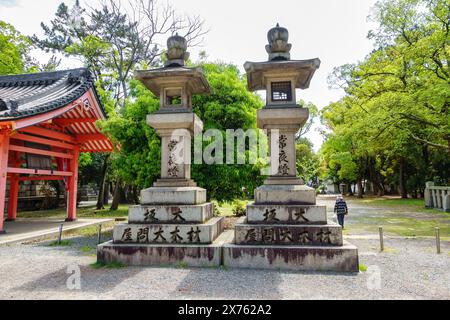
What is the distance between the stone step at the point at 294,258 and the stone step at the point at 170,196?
5.67ft

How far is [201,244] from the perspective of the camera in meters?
6.86

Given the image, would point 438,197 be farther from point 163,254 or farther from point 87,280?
point 87,280

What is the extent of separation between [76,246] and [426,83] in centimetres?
1952

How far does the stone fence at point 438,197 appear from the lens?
19.3 meters

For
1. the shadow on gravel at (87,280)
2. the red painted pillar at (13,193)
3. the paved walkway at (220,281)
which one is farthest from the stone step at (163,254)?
the red painted pillar at (13,193)

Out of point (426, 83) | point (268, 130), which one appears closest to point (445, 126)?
point (426, 83)

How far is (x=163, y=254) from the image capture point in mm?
6730

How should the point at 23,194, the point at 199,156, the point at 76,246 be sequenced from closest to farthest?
the point at 76,246 < the point at 199,156 < the point at 23,194

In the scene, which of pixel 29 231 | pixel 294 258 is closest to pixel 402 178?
pixel 294 258

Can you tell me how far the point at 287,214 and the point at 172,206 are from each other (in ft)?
9.65

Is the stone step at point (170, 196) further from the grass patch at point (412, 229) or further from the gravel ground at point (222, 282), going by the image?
the grass patch at point (412, 229)

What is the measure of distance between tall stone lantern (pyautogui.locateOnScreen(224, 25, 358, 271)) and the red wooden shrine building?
8.49 metres
